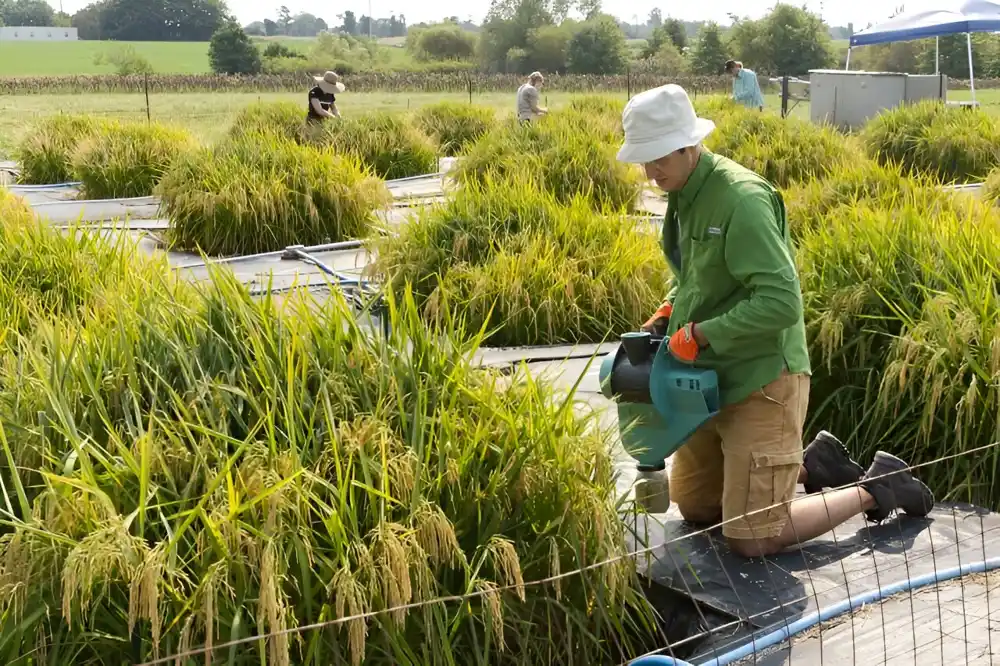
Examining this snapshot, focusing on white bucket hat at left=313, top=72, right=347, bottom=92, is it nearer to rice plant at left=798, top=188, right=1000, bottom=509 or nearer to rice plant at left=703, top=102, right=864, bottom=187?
rice plant at left=703, top=102, right=864, bottom=187

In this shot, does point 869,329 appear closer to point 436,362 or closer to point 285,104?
point 436,362

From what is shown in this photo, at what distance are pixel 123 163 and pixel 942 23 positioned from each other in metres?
14.8

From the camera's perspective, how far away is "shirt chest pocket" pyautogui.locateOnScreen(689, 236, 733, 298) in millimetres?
3010

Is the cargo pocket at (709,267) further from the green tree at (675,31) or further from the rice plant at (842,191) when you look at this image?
the green tree at (675,31)

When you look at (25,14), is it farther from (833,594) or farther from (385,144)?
(833,594)

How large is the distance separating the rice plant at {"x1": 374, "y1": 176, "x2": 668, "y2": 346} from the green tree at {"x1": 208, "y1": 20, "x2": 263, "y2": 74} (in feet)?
205

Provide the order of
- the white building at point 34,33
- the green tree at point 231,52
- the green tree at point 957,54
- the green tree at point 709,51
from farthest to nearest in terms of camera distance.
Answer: the white building at point 34,33, the green tree at point 231,52, the green tree at point 709,51, the green tree at point 957,54

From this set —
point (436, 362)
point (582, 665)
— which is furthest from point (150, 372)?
point (582, 665)

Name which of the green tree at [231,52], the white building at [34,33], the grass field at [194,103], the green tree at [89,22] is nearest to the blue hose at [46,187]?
the grass field at [194,103]

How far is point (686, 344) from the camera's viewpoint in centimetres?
297

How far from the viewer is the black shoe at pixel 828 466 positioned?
3.53 m

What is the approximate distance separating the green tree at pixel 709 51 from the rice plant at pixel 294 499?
61022mm

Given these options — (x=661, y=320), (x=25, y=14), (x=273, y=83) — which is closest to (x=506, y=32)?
(x=273, y=83)

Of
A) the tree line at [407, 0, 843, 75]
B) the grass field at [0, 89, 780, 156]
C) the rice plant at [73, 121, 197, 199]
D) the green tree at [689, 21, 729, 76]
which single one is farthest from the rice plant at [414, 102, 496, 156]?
the green tree at [689, 21, 729, 76]
